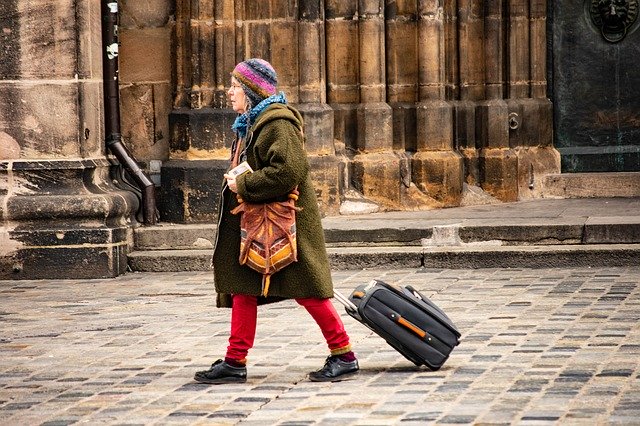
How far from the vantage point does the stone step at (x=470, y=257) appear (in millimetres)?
11281

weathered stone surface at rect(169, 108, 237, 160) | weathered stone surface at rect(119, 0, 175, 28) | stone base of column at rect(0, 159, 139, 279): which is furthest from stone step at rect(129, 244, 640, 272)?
weathered stone surface at rect(119, 0, 175, 28)

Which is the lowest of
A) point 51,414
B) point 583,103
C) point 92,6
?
point 51,414

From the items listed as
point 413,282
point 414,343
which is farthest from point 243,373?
point 413,282

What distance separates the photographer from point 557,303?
958cm

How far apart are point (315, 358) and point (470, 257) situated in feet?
12.4

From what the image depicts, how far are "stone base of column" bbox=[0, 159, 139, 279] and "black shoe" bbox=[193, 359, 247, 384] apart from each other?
14.3ft

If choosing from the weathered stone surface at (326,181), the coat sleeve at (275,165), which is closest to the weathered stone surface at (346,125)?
the weathered stone surface at (326,181)

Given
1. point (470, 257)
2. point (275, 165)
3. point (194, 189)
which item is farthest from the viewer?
point (194, 189)

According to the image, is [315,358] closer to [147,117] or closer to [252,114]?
[252,114]

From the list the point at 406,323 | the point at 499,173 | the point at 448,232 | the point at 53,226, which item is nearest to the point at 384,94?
the point at 499,173

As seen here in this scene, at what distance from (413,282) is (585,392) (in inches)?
160

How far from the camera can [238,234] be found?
7.30m

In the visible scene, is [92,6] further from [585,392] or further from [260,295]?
[585,392]

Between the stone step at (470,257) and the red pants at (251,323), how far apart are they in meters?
4.23
